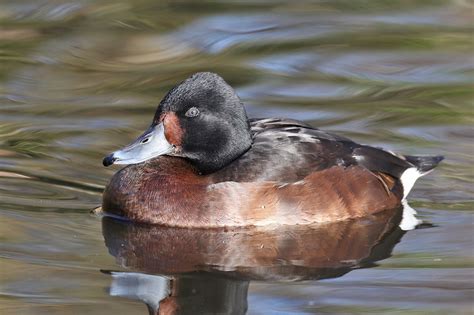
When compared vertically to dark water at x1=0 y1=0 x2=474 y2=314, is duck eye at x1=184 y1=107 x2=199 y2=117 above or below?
above

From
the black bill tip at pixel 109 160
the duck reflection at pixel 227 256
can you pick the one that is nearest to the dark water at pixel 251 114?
the duck reflection at pixel 227 256

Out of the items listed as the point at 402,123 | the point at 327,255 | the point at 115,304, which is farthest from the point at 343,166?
the point at 115,304

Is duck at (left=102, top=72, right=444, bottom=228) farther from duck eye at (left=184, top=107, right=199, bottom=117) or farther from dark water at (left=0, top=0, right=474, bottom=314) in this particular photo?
dark water at (left=0, top=0, right=474, bottom=314)

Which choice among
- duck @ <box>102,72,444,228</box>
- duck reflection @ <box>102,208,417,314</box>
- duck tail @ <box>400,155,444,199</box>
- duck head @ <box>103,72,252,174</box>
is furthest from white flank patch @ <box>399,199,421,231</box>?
duck head @ <box>103,72,252,174</box>

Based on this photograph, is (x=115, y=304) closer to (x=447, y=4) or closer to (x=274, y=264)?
(x=274, y=264)

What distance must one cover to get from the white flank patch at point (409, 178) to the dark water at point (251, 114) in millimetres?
168

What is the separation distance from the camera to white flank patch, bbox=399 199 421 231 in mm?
9062

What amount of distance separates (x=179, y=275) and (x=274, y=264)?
0.68m

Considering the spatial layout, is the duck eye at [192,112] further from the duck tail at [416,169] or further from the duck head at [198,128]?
the duck tail at [416,169]

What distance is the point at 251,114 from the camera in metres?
11.6

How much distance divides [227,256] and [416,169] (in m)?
2.20

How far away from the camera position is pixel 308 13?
47.6 feet

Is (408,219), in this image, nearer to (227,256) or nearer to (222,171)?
(222,171)

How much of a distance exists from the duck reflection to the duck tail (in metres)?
0.29
